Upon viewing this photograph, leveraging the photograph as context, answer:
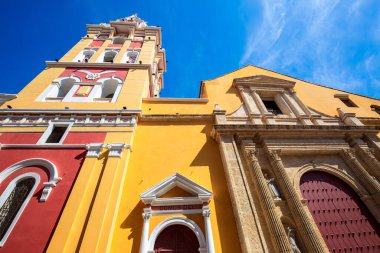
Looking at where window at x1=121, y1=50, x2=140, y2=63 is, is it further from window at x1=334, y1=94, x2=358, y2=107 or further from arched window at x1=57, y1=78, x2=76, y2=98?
window at x1=334, y1=94, x2=358, y2=107

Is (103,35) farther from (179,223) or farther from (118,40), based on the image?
(179,223)

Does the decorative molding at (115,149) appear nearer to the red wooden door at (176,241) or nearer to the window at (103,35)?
the red wooden door at (176,241)

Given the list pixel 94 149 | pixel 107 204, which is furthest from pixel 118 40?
pixel 107 204

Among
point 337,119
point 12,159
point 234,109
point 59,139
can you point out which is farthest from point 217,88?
point 12,159

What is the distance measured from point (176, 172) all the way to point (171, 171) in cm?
50

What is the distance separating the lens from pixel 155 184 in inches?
273

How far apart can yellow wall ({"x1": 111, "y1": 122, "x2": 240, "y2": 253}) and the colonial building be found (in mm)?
39

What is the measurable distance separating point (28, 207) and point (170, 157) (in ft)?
15.5

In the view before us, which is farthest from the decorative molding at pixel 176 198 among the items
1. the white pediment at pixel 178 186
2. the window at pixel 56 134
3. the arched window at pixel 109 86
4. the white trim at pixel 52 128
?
the arched window at pixel 109 86

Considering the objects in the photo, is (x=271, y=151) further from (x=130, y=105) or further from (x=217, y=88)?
(x=130, y=105)

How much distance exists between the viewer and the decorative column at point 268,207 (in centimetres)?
560

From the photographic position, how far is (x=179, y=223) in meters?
6.08

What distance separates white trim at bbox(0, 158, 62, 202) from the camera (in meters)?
6.16

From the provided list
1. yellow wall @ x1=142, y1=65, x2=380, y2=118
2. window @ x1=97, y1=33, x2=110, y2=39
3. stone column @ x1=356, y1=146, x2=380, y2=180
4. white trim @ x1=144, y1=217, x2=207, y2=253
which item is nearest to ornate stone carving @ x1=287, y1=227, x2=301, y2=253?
white trim @ x1=144, y1=217, x2=207, y2=253
